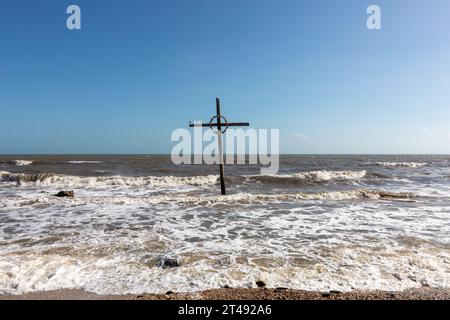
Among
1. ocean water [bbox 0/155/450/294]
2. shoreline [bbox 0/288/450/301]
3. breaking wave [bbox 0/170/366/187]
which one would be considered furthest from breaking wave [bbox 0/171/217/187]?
shoreline [bbox 0/288/450/301]

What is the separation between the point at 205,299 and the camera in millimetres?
4582

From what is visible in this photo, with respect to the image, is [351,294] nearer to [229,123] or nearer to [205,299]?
[205,299]

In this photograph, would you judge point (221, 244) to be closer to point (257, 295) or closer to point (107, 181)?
point (257, 295)

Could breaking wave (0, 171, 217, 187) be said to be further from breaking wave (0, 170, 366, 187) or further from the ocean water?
the ocean water

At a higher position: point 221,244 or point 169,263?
point 169,263

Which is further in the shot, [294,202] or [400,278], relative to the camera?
[294,202]

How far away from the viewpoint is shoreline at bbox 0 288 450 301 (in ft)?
15.1

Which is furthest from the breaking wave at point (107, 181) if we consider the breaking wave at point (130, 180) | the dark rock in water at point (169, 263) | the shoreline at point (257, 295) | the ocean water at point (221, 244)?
the shoreline at point (257, 295)

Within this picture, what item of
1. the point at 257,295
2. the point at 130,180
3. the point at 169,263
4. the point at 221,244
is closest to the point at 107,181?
the point at 130,180

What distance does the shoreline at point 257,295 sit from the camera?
182 inches

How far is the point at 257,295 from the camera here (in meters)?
4.70

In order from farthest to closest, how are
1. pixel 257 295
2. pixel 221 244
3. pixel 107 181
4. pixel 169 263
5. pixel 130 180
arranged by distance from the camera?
pixel 130 180, pixel 107 181, pixel 221 244, pixel 169 263, pixel 257 295
